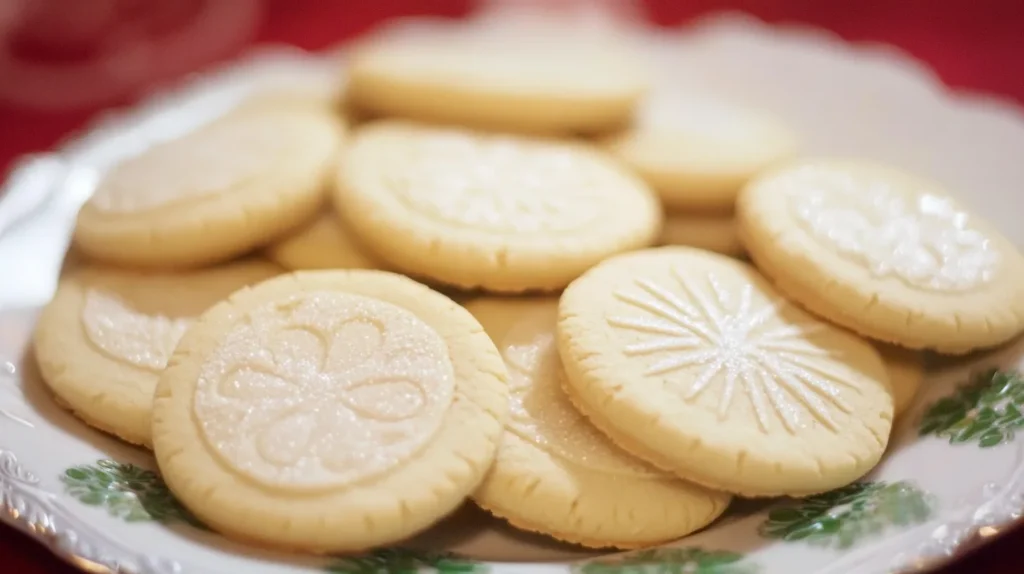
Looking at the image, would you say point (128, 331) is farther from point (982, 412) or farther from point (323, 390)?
point (982, 412)

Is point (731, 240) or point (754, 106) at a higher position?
point (754, 106)

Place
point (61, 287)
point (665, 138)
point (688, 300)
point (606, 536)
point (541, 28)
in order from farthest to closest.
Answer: point (541, 28) → point (665, 138) → point (61, 287) → point (688, 300) → point (606, 536)

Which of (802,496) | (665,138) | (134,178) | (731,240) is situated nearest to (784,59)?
(665,138)

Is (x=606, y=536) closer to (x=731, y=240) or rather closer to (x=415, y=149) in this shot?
(x=731, y=240)

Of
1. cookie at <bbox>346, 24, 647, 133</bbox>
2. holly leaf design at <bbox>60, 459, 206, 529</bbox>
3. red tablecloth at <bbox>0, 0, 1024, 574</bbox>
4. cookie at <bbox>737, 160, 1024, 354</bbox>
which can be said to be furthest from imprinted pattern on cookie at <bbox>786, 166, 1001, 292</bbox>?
red tablecloth at <bbox>0, 0, 1024, 574</bbox>

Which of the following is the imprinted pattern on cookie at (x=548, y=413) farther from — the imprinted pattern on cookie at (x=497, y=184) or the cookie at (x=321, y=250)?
the cookie at (x=321, y=250)

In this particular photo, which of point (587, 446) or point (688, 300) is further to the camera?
point (688, 300)

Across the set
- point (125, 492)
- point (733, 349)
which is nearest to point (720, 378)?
point (733, 349)

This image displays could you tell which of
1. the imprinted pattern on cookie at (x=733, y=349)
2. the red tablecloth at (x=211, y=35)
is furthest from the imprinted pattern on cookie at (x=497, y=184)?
the red tablecloth at (x=211, y=35)
